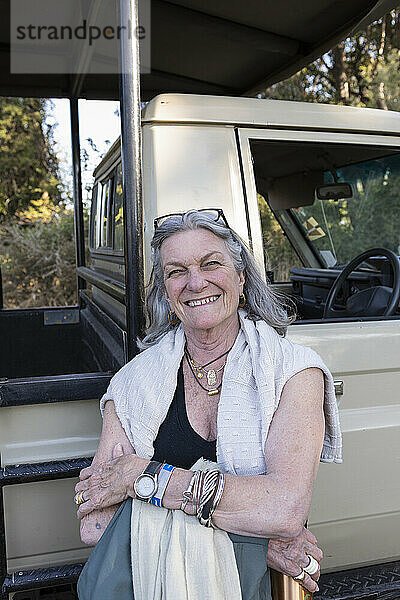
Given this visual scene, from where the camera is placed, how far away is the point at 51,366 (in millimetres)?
3691

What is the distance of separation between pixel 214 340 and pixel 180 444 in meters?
0.30

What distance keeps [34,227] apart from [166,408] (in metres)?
8.61

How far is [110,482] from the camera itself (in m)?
1.66

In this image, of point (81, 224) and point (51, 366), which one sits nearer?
point (51, 366)

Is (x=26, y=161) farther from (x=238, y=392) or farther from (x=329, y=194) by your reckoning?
(x=238, y=392)

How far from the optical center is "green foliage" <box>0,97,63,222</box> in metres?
10.0

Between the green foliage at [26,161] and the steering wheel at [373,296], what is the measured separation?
784cm

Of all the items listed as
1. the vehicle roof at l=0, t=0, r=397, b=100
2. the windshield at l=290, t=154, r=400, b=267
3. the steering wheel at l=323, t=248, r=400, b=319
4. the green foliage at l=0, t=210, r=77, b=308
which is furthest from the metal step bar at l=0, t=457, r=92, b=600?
the green foliage at l=0, t=210, r=77, b=308

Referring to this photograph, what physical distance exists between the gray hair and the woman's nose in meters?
0.12

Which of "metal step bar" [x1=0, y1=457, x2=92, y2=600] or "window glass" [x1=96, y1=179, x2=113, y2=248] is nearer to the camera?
"metal step bar" [x1=0, y1=457, x2=92, y2=600]

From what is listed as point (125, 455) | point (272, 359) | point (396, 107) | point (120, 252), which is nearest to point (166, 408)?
point (125, 455)

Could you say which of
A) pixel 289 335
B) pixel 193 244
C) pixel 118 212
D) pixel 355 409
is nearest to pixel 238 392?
pixel 193 244

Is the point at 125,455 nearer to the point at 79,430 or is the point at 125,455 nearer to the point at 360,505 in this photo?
the point at 79,430

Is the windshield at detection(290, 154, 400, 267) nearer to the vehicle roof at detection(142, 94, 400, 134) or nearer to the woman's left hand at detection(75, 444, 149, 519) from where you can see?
the vehicle roof at detection(142, 94, 400, 134)
